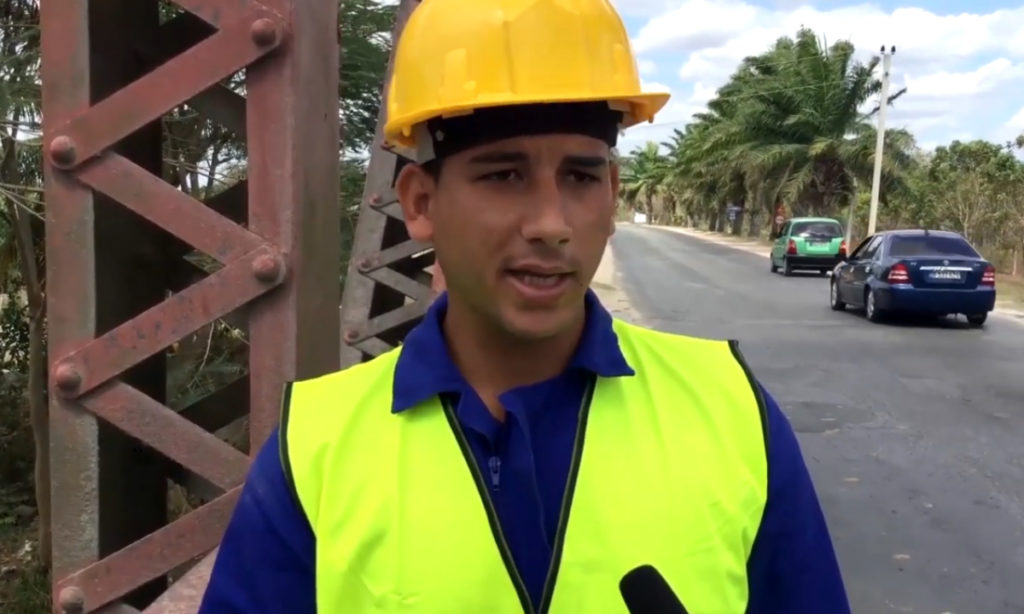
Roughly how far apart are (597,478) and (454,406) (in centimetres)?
24

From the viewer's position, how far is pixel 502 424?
1562 mm

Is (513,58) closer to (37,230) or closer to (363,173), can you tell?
(37,230)

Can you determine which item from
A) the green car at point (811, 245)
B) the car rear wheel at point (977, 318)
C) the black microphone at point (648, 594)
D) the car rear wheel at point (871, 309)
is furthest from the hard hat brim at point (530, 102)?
the green car at point (811, 245)

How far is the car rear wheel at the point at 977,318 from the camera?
52.6ft

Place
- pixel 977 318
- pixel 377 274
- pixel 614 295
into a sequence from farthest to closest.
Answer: pixel 614 295
pixel 977 318
pixel 377 274

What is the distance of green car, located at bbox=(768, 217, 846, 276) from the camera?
91.2 ft

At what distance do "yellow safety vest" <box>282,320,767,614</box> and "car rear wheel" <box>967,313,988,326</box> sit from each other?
626 inches

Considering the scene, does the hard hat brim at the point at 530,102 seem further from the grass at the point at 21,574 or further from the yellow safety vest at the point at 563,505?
the grass at the point at 21,574

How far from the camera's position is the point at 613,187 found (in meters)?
1.72

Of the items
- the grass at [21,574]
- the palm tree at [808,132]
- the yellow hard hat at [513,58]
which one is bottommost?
the grass at [21,574]

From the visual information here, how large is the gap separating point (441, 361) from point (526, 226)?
250 mm

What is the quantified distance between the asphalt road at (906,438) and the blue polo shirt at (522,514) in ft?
13.0

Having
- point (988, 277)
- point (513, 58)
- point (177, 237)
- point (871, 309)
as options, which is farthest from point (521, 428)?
point (871, 309)

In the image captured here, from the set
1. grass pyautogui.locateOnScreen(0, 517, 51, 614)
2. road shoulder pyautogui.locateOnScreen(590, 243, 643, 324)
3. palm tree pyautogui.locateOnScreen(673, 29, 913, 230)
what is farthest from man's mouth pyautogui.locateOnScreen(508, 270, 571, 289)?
palm tree pyautogui.locateOnScreen(673, 29, 913, 230)
